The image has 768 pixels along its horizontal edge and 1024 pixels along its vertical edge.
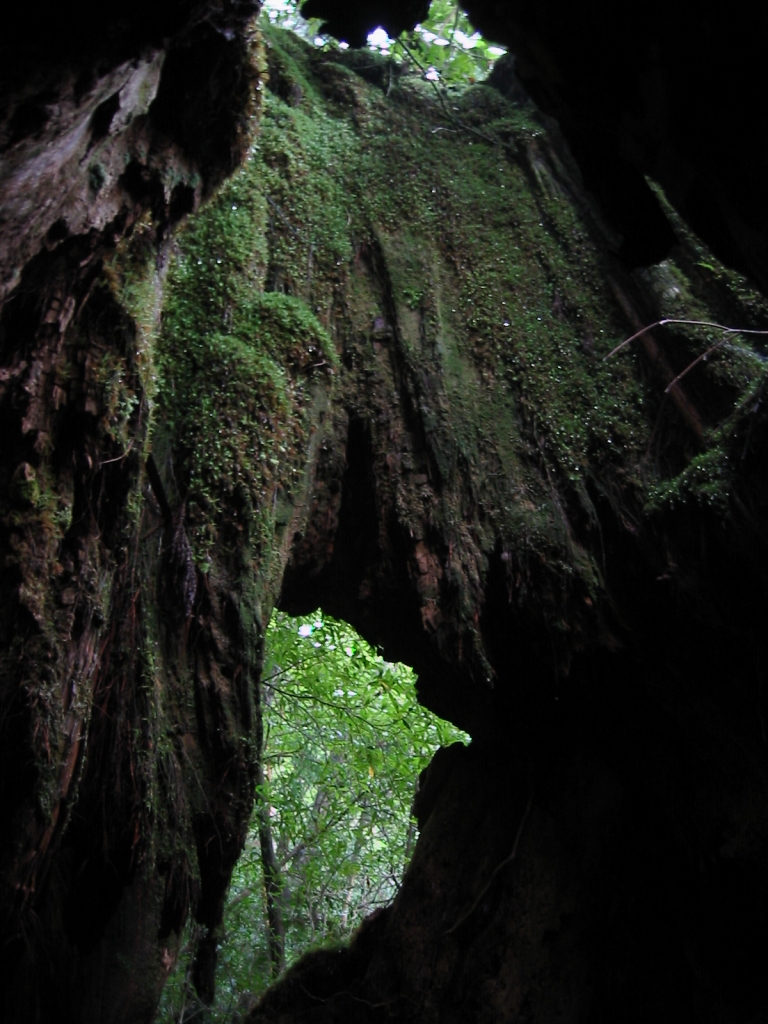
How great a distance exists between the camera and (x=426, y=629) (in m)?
5.01

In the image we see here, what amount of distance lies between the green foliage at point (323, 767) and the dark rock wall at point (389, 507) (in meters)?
2.72

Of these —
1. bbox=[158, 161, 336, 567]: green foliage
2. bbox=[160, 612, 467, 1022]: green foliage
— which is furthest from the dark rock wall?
bbox=[160, 612, 467, 1022]: green foliage

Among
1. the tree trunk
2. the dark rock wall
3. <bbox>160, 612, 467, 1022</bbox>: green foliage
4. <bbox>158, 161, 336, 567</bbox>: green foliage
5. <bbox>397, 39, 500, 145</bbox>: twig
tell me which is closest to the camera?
the dark rock wall

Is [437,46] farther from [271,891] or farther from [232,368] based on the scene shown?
[271,891]

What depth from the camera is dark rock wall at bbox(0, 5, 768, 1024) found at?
10.2 feet

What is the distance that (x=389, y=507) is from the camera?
520cm

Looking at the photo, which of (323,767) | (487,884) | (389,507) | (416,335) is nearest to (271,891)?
A: (323,767)

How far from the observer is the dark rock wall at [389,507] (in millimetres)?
3100

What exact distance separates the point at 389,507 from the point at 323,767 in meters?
6.39

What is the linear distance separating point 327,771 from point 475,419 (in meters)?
6.58

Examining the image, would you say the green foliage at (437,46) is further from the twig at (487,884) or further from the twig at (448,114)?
the twig at (487,884)

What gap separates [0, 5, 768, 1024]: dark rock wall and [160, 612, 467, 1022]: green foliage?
2723 millimetres

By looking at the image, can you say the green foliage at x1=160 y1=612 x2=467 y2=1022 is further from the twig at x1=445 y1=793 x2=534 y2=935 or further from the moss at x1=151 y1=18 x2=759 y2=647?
the moss at x1=151 y1=18 x2=759 y2=647

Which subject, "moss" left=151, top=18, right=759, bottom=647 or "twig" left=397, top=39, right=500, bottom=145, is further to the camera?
"twig" left=397, top=39, right=500, bottom=145
